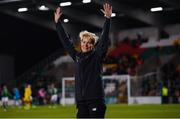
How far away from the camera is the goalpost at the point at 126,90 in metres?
44.1

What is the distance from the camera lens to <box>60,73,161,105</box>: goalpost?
145 feet

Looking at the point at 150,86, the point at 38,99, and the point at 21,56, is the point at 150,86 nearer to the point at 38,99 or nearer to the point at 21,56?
the point at 38,99

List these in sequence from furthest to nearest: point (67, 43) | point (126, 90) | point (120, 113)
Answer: point (126, 90)
point (120, 113)
point (67, 43)

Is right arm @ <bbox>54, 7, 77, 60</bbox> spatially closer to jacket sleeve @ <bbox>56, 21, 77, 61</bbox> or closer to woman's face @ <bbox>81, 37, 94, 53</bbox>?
jacket sleeve @ <bbox>56, 21, 77, 61</bbox>

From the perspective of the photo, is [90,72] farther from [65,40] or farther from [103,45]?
[65,40]

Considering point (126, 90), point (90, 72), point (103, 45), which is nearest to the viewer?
point (90, 72)

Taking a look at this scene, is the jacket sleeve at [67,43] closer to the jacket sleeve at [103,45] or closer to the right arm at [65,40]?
the right arm at [65,40]

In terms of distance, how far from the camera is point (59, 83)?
169 feet

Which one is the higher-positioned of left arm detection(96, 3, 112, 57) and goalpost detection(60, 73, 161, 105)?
left arm detection(96, 3, 112, 57)

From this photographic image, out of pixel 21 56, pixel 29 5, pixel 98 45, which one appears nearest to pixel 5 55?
pixel 21 56

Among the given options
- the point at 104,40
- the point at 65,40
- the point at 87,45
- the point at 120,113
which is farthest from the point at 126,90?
the point at 87,45

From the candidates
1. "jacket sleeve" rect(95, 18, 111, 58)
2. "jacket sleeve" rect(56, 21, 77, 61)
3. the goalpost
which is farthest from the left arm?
the goalpost

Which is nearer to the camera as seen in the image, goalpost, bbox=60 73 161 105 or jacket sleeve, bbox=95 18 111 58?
jacket sleeve, bbox=95 18 111 58

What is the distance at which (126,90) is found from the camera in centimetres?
4409
